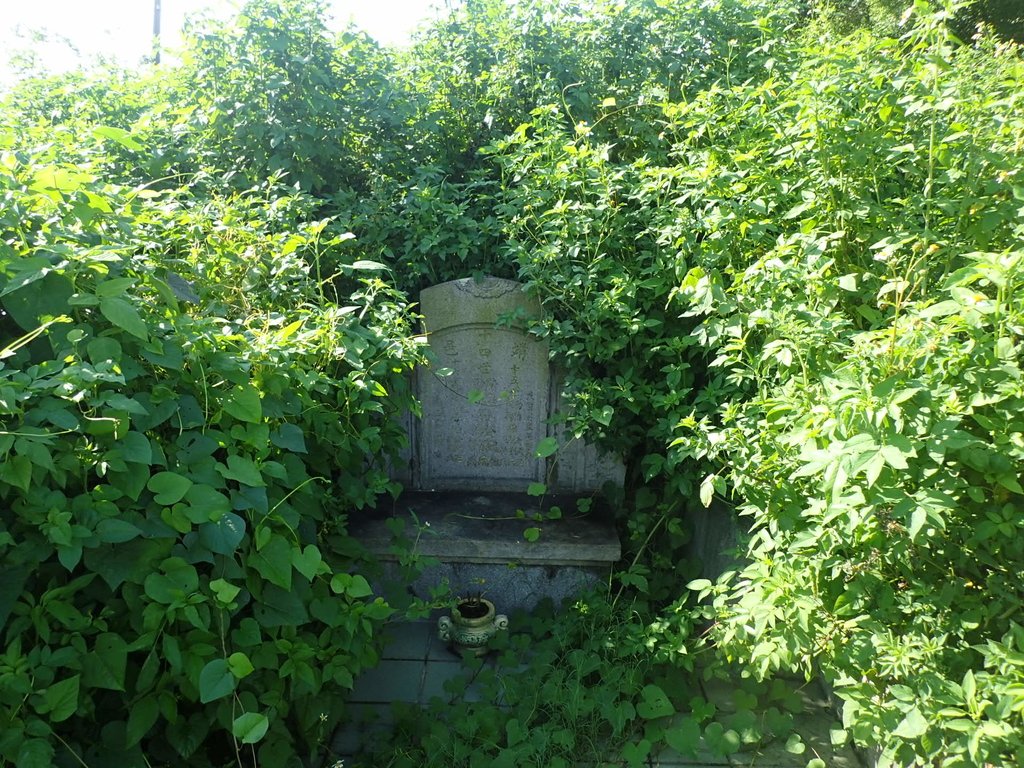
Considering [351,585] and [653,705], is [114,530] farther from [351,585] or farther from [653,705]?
[653,705]

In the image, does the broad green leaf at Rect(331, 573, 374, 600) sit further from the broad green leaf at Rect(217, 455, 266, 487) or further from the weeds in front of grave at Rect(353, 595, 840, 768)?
the weeds in front of grave at Rect(353, 595, 840, 768)

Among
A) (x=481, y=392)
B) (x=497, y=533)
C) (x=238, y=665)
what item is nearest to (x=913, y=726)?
(x=238, y=665)

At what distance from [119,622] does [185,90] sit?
3.55 meters

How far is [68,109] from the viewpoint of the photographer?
4.28 meters

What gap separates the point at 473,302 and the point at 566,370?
61 cm

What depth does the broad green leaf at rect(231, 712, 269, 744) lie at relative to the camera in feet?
5.51

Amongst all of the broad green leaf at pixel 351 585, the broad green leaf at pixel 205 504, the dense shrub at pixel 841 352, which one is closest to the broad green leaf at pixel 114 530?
the broad green leaf at pixel 205 504

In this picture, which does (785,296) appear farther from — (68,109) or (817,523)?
(68,109)

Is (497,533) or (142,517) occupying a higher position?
(142,517)


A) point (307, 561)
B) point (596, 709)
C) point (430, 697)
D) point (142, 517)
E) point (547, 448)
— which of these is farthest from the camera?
point (547, 448)

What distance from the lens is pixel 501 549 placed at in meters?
3.44

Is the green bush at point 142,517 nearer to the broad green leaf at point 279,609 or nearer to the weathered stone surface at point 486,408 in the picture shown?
the broad green leaf at point 279,609

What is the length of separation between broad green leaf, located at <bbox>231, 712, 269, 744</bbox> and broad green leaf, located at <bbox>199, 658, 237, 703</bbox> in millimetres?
80

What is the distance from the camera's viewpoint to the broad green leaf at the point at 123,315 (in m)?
1.67
